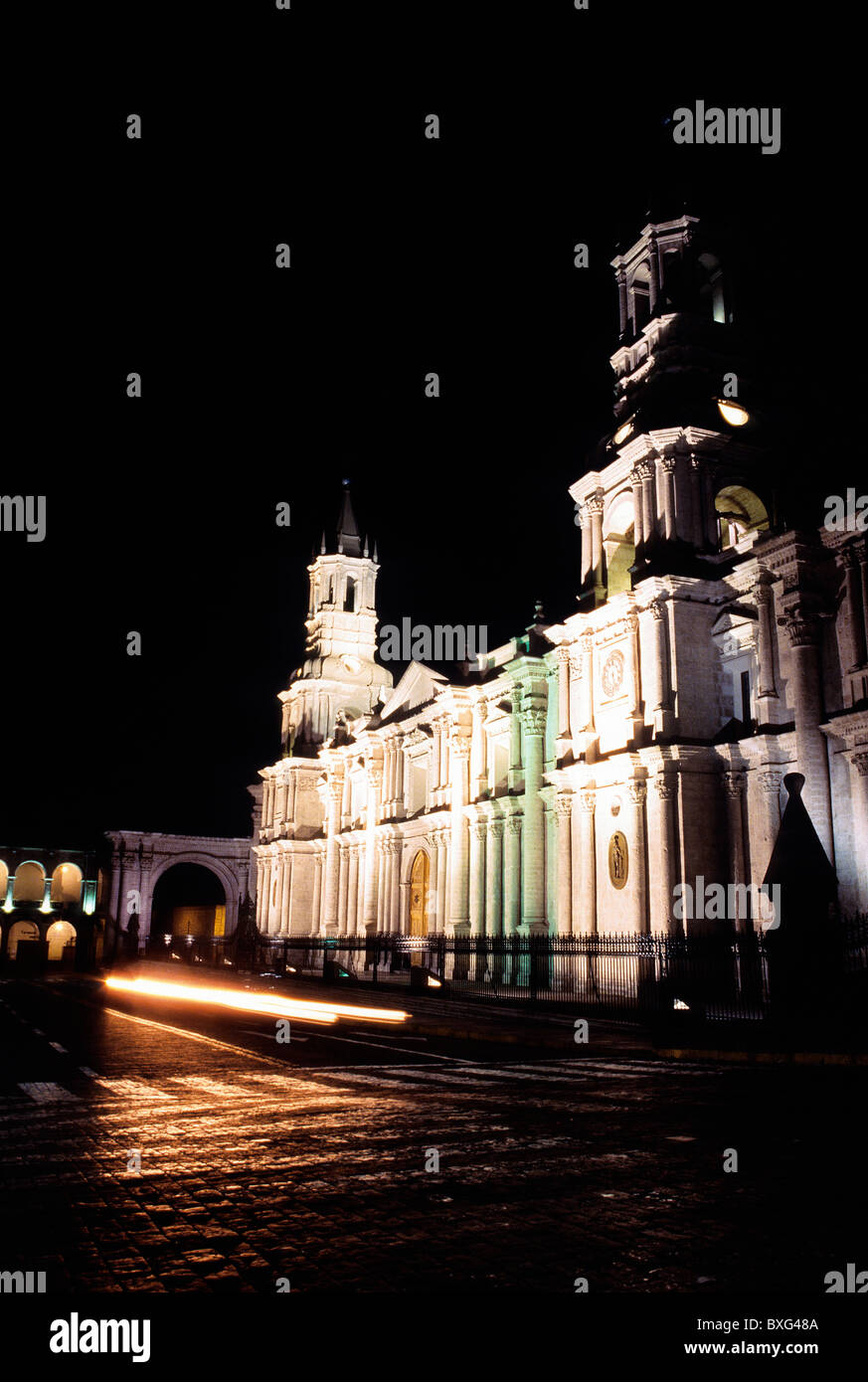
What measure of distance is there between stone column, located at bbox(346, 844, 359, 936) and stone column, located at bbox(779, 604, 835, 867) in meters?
32.6

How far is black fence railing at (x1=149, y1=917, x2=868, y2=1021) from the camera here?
57.2ft

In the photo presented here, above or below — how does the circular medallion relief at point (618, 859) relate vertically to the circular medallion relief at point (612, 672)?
below

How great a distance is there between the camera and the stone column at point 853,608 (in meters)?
24.9

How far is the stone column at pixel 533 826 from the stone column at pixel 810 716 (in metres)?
11.9

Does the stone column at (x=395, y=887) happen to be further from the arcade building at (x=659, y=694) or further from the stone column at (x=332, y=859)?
the stone column at (x=332, y=859)

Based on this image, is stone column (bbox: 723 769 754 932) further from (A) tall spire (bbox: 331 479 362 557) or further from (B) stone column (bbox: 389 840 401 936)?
(A) tall spire (bbox: 331 479 362 557)

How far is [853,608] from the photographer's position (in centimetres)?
2533

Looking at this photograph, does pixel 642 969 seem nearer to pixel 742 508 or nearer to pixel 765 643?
pixel 765 643

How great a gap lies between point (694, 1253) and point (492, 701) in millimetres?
35577

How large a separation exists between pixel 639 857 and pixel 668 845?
1466 millimetres

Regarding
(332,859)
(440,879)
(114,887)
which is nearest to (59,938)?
(114,887)

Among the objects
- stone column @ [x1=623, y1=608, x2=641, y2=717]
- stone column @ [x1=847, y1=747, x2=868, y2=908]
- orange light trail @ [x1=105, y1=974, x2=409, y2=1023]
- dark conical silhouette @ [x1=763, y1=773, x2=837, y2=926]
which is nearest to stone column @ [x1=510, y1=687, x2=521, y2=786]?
stone column @ [x1=623, y1=608, x2=641, y2=717]

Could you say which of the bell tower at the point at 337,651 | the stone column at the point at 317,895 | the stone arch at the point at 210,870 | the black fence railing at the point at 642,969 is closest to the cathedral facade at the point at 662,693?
the black fence railing at the point at 642,969
